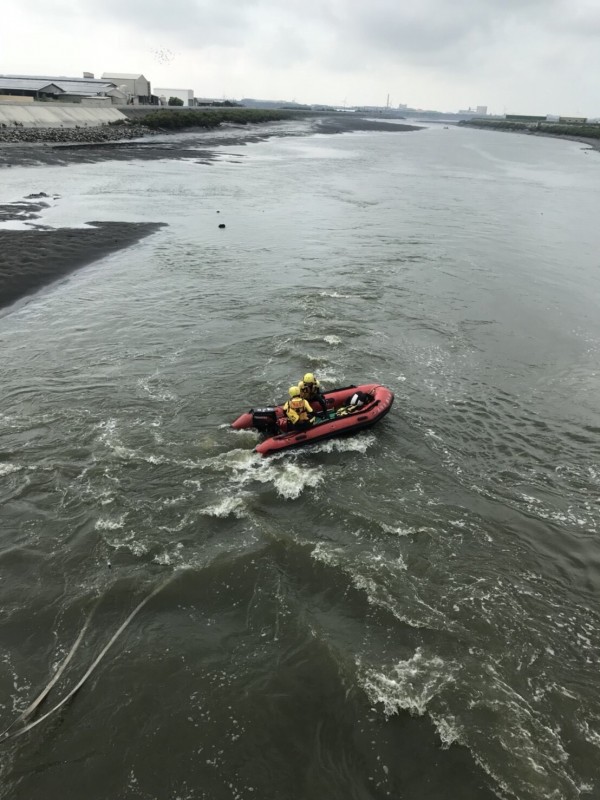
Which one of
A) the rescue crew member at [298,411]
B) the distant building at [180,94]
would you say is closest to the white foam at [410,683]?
the rescue crew member at [298,411]

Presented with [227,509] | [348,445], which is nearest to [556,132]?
[348,445]

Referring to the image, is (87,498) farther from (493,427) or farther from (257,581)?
(493,427)

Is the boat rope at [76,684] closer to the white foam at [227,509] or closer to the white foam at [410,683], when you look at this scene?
the white foam at [227,509]

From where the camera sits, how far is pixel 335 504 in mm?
10141

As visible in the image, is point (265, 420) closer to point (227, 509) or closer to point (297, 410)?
point (297, 410)

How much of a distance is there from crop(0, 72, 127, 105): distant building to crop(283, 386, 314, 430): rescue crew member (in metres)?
80.3

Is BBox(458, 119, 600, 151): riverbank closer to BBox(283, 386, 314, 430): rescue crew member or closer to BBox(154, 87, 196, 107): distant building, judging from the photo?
BBox(154, 87, 196, 107): distant building

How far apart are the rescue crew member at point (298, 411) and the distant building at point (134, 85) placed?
117845 mm

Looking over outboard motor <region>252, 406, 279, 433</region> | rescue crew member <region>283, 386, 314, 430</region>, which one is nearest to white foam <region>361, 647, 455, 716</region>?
rescue crew member <region>283, 386, 314, 430</region>

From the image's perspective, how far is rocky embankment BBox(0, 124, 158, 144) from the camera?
5759cm

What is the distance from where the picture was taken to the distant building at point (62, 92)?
75250mm

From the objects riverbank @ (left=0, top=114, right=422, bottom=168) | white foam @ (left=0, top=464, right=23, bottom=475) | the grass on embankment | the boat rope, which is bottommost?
the boat rope

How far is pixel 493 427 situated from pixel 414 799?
8897 mm

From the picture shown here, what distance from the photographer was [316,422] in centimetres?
1195
